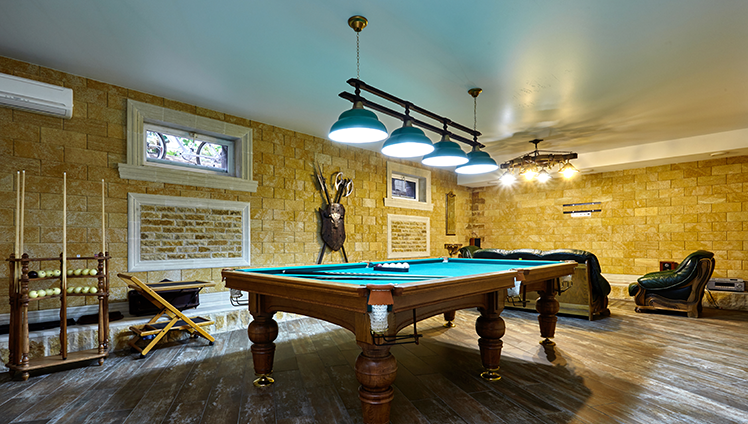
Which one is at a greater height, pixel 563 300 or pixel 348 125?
pixel 348 125

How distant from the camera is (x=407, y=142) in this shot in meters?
2.79

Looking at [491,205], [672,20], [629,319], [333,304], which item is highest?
[672,20]

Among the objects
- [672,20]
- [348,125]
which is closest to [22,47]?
[348,125]

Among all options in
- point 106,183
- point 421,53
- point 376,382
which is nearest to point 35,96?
point 106,183

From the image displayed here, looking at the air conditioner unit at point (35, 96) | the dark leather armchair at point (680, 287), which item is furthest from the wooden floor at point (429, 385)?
the air conditioner unit at point (35, 96)

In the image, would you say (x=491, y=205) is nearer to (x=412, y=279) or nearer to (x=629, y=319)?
(x=629, y=319)

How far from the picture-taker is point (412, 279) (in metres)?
2.03

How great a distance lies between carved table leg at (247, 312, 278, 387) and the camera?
2643 mm

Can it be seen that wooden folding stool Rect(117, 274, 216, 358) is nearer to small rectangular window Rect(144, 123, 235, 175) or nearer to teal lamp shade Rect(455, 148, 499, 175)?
small rectangular window Rect(144, 123, 235, 175)

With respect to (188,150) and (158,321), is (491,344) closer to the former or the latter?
(158,321)

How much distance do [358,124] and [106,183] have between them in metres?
3.04

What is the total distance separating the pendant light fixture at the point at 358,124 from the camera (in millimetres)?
2395

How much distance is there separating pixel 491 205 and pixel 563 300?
3.98m

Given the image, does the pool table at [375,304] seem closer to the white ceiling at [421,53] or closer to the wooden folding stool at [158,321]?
the wooden folding stool at [158,321]
